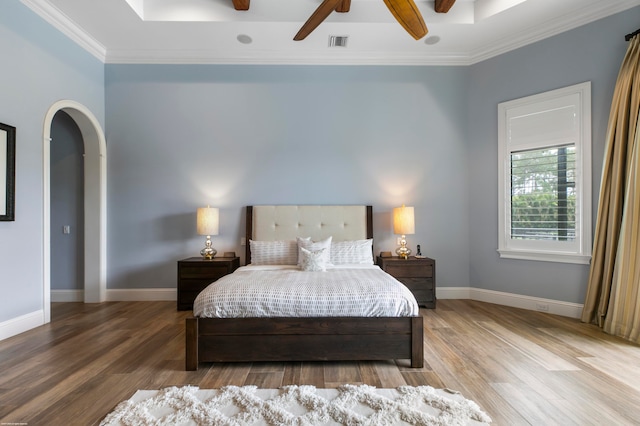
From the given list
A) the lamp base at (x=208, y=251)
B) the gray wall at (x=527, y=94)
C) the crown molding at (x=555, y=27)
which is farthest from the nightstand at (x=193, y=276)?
the crown molding at (x=555, y=27)

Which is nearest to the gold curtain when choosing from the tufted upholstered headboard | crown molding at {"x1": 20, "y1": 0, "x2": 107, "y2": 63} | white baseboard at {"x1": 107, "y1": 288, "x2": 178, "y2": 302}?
the tufted upholstered headboard

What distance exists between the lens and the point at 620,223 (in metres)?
3.01

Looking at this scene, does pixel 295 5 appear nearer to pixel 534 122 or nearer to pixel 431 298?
pixel 534 122

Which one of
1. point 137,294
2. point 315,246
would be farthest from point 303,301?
point 137,294

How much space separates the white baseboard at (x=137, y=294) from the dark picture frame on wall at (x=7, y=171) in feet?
5.43

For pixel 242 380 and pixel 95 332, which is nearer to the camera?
pixel 242 380

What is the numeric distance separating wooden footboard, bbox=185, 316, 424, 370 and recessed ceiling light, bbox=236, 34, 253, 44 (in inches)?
137

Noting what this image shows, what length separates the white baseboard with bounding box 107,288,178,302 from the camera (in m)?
4.21

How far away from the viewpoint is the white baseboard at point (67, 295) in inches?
164

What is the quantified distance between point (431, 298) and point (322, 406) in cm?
248

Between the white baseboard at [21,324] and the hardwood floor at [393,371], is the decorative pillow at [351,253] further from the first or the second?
the white baseboard at [21,324]

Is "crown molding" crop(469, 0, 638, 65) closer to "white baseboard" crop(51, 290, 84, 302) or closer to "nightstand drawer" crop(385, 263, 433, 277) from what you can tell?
"nightstand drawer" crop(385, 263, 433, 277)

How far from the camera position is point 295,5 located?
3467 mm

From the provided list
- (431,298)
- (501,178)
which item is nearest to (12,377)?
(431,298)
